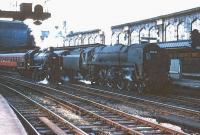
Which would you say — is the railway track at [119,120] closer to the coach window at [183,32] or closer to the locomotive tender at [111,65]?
the locomotive tender at [111,65]

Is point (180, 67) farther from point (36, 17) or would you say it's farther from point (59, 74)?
point (36, 17)

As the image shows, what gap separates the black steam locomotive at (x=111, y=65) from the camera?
18.7 metres

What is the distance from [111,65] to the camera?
70.1ft

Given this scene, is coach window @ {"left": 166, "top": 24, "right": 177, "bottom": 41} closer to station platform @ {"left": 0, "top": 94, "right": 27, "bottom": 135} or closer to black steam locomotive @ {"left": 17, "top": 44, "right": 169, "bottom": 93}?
black steam locomotive @ {"left": 17, "top": 44, "right": 169, "bottom": 93}

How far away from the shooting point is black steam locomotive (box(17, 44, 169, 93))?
738 inches

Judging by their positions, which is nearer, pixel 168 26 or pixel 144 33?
pixel 168 26

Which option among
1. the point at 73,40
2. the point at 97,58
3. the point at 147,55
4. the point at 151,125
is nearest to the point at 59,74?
the point at 97,58

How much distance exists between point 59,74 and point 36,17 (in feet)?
48.0

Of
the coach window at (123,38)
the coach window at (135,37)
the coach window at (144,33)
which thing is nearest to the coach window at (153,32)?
the coach window at (144,33)

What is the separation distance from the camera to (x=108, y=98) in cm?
1598

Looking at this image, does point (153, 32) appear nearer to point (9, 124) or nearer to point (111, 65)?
point (111, 65)

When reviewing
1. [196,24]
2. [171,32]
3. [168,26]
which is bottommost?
[171,32]

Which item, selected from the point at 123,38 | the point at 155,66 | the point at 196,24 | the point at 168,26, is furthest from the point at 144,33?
the point at 155,66

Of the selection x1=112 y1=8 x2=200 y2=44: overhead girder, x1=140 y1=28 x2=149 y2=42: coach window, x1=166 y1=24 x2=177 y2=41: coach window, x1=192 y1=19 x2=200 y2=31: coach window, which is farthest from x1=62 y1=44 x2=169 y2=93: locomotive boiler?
x1=140 y1=28 x2=149 y2=42: coach window
